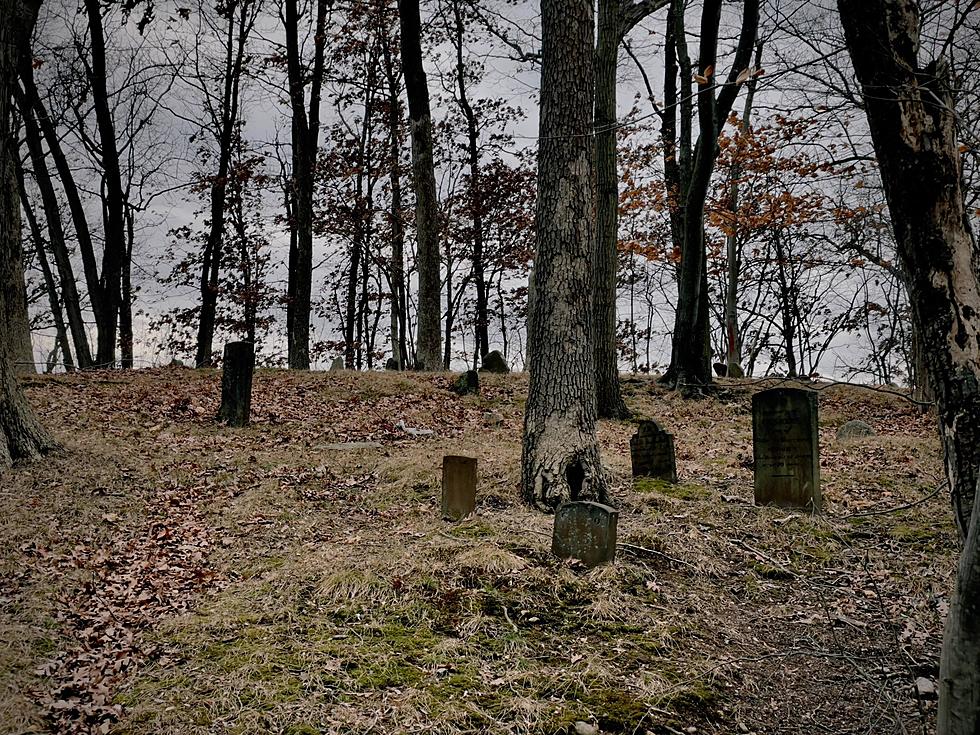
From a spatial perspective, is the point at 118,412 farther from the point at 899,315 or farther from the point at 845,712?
the point at 899,315

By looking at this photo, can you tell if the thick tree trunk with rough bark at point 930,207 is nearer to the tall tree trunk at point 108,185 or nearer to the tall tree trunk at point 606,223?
the tall tree trunk at point 606,223

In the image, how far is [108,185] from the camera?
1816 cm

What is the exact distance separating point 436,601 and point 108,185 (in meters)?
18.2

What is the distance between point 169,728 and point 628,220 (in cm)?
2308

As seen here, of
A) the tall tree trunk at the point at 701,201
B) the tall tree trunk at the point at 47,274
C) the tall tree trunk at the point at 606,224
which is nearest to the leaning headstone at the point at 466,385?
the tall tree trunk at the point at 606,224

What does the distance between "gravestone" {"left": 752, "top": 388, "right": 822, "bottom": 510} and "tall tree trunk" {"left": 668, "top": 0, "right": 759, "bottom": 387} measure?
4.40 meters

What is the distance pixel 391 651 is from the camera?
166 inches

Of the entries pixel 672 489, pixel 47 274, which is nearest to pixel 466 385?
pixel 672 489

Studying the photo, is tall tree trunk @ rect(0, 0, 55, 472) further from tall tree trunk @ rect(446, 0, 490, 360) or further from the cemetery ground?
tall tree trunk @ rect(446, 0, 490, 360)

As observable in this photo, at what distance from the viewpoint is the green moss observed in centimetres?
706

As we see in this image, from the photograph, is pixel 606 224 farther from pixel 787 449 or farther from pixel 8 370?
pixel 8 370

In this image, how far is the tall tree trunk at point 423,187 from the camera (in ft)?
47.8

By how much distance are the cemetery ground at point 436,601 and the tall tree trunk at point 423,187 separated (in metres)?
7.20

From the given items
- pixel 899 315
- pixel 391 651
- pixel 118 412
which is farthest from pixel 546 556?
pixel 899 315
